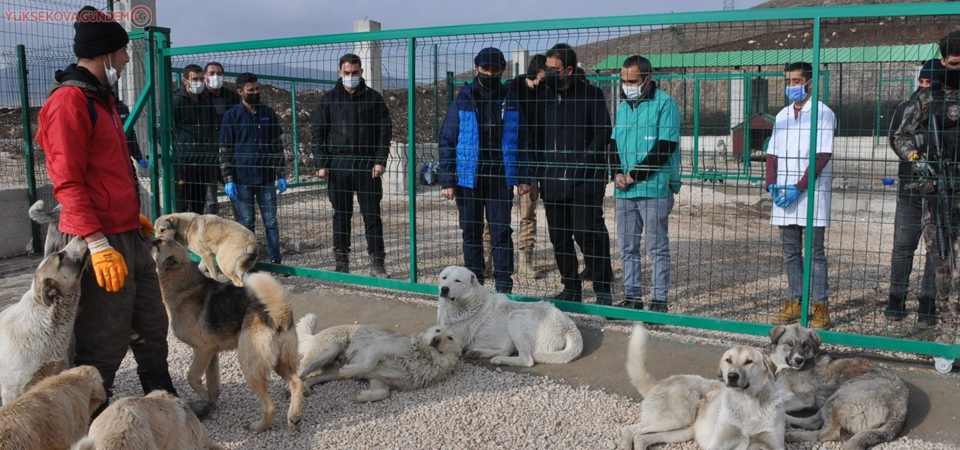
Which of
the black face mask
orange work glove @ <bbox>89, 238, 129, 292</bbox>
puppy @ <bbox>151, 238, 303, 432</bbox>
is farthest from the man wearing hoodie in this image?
orange work glove @ <bbox>89, 238, 129, 292</bbox>

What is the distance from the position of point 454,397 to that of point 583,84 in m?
2.76

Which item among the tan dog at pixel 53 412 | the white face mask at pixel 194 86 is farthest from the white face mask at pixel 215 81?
the tan dog at pixel 53 412

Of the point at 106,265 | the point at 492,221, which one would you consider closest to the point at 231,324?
the point at 106,265

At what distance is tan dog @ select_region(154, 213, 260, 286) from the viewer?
7184 mm

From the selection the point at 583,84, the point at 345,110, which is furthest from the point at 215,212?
the point at 583,84

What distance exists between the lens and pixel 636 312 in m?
5.76

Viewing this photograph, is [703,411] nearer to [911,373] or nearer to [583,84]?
[911,373]

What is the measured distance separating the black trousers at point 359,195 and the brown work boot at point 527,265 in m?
1.70

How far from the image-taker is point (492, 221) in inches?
257

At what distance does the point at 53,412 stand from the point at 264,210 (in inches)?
182

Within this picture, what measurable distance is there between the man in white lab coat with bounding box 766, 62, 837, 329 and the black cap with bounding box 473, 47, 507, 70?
7.32 feet

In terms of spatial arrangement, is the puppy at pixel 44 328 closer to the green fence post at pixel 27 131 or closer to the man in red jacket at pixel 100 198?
the man in red jacket at pixel 100 198

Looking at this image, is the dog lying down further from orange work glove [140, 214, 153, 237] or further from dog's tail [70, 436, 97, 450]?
dog's tail [70, 436, 97, 450]

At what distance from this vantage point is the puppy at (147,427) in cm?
317
